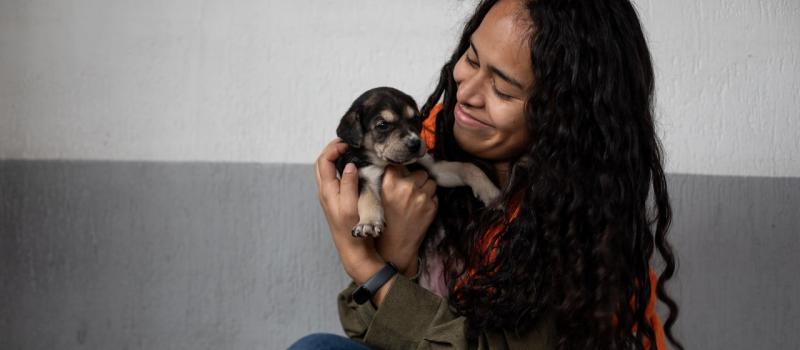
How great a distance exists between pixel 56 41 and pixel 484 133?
5.32 ft

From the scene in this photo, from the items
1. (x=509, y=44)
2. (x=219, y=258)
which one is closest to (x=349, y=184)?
(x=509, y=44)

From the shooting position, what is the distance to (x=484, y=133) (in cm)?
194

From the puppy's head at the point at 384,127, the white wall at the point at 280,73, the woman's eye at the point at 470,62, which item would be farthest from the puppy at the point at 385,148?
the white wall at the point at 280,73

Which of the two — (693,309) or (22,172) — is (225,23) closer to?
(22,172)

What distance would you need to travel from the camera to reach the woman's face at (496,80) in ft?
6.12

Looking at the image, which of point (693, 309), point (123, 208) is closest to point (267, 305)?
point (123, 208)

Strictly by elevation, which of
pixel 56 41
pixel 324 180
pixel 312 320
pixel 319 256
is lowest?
pixel 312 320

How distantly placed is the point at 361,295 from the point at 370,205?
0.79ft

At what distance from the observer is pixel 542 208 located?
1929 millimetres

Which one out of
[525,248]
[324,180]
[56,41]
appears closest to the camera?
[525,248]

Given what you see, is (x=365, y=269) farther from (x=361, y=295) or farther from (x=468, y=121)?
(x=468, y=121)

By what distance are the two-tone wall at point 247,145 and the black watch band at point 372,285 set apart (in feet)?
2.69

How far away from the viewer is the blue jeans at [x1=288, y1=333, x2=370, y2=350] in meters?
1.76

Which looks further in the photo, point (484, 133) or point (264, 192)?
point (264, 192)
